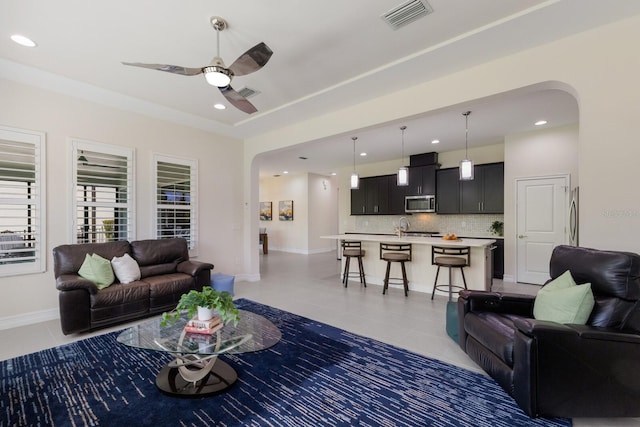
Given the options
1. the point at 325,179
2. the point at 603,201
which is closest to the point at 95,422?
the point at 603,201

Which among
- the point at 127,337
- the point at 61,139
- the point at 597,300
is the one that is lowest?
the point at 127,337

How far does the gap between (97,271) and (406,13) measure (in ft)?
14.2

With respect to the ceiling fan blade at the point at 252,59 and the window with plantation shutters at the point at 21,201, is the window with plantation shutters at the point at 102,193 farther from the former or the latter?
Answer: the ceiling fan blade at the point at 252,59

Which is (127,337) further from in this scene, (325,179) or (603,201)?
(325,179)

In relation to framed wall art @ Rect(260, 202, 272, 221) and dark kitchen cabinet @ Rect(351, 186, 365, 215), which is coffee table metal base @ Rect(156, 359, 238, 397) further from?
framed wall art @ Rect(260, 202, 272, 221)

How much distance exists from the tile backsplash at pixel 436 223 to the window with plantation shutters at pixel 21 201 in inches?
283

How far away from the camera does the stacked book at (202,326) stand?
2.25 metres

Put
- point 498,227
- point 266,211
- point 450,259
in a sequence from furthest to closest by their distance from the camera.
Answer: point 266,211, point 498,227, point 450,259

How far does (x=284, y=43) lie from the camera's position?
9.25 feet

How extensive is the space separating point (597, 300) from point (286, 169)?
27.9 ft

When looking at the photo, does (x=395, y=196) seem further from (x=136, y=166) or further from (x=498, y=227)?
(x=136, y=166)

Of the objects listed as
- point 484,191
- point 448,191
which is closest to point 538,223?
point 484,191

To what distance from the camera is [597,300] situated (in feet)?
6.91

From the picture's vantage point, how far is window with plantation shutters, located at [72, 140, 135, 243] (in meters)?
4.01
